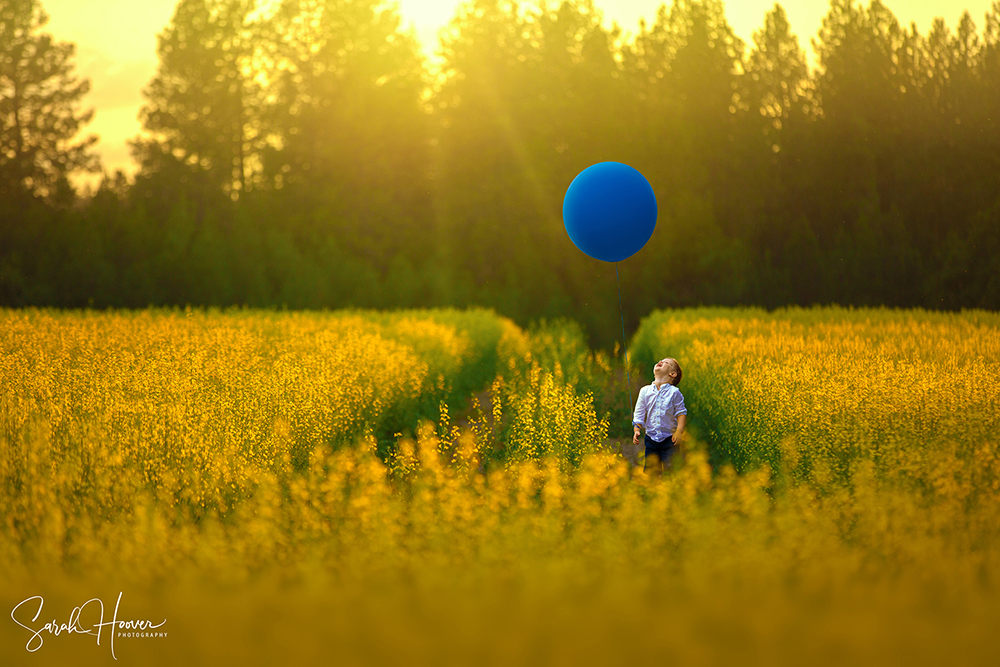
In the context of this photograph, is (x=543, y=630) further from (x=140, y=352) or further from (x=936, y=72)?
(x=936, y=72)

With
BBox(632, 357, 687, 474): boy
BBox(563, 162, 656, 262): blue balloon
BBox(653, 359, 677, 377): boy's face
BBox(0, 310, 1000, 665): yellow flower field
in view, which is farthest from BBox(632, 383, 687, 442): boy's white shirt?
BBox(563, 162, 656, 262): blue balloon

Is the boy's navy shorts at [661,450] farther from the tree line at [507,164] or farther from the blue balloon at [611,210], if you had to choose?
the tree line at [507,164]

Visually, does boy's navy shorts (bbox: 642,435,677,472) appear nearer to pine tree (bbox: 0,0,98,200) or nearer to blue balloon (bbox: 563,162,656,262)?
blue balloon (bbox: 563,162,656,262)

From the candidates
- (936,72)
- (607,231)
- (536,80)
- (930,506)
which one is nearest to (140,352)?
(607,231)

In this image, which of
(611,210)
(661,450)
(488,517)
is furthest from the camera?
(611,210)

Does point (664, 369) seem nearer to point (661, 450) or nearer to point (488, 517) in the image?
point (661, 450)

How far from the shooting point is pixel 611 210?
1052 cm

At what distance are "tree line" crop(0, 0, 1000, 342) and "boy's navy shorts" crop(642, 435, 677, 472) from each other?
25870mm

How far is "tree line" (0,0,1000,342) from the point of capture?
Answer: 31.2m

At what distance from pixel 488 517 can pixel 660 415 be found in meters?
2.89

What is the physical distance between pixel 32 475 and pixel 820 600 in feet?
15.6

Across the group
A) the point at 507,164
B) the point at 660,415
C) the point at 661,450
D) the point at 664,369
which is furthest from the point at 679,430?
the point at 507,164

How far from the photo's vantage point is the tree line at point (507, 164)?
3123cm

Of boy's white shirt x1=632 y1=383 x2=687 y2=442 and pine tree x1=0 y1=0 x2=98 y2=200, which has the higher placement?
pine tree x1=0 y1=0 x2=98 y2=200
